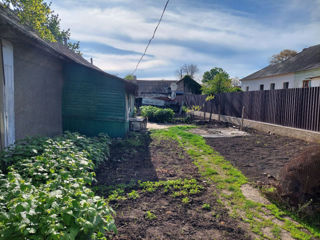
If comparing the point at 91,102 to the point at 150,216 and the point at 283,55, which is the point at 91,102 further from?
the point at 283,55

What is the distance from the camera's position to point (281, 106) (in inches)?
370

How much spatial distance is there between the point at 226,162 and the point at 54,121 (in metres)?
5.41

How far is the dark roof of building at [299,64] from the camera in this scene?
1838cm

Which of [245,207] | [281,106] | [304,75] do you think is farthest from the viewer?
[304,75]

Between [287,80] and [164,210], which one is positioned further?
[287,80]

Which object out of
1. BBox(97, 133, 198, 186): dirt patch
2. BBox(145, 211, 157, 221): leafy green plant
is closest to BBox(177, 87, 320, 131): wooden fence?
BBox(97, 133, 198, 186): dirt patch

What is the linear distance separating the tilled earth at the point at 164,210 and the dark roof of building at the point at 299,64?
18.1 m

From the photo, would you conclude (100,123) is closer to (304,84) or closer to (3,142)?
(3,142)

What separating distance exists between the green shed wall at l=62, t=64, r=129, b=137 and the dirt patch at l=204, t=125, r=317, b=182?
3781mm

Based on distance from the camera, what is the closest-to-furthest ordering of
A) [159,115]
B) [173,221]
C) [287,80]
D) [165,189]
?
[173,221]
[165,189]
[159,115]
[287,80]

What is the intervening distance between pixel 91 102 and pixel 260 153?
5963mm

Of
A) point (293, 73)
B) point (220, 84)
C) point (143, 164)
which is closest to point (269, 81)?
point (293, 73)

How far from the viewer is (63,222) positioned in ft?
6.00

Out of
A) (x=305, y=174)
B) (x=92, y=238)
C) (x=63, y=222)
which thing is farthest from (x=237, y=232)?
(x=63, y=222)
